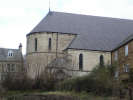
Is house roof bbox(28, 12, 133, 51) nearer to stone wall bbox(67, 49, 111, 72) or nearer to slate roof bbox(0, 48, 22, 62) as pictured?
stone wall bbox(67, 49, 111, 72)

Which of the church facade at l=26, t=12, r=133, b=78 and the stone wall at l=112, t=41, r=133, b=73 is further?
the church facade at l=26, t=12, r=133, b=78

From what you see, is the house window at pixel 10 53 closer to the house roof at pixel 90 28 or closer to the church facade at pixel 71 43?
the church facade at pixel 71 43

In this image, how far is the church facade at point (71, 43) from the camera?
38.9 meters

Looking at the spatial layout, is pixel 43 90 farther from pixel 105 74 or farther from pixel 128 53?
pixel 128 53

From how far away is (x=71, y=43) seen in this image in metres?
39.9

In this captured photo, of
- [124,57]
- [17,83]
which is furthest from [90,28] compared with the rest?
[17,83]

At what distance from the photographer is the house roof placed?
40219mm

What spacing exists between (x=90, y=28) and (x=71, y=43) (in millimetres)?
4499

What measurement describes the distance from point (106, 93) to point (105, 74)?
2.08 m

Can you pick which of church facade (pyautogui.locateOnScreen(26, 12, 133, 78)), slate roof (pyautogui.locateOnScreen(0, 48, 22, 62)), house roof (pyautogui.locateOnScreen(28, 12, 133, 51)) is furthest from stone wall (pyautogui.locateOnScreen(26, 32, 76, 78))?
slate roof (pyautogui.locateOnScreen(0, 48, 22, 62))

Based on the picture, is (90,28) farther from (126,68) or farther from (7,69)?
(7,69)

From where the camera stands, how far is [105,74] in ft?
81.5

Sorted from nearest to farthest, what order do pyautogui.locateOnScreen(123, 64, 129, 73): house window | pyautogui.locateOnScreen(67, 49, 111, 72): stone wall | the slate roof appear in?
pyautogui.locateOnScreen(123, 64, 129, 73): house window → pyautogui.locateOnScreen(67, 49, 111, 72): stone wall → the slate roof

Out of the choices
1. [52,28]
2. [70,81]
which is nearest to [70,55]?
[52,28]
